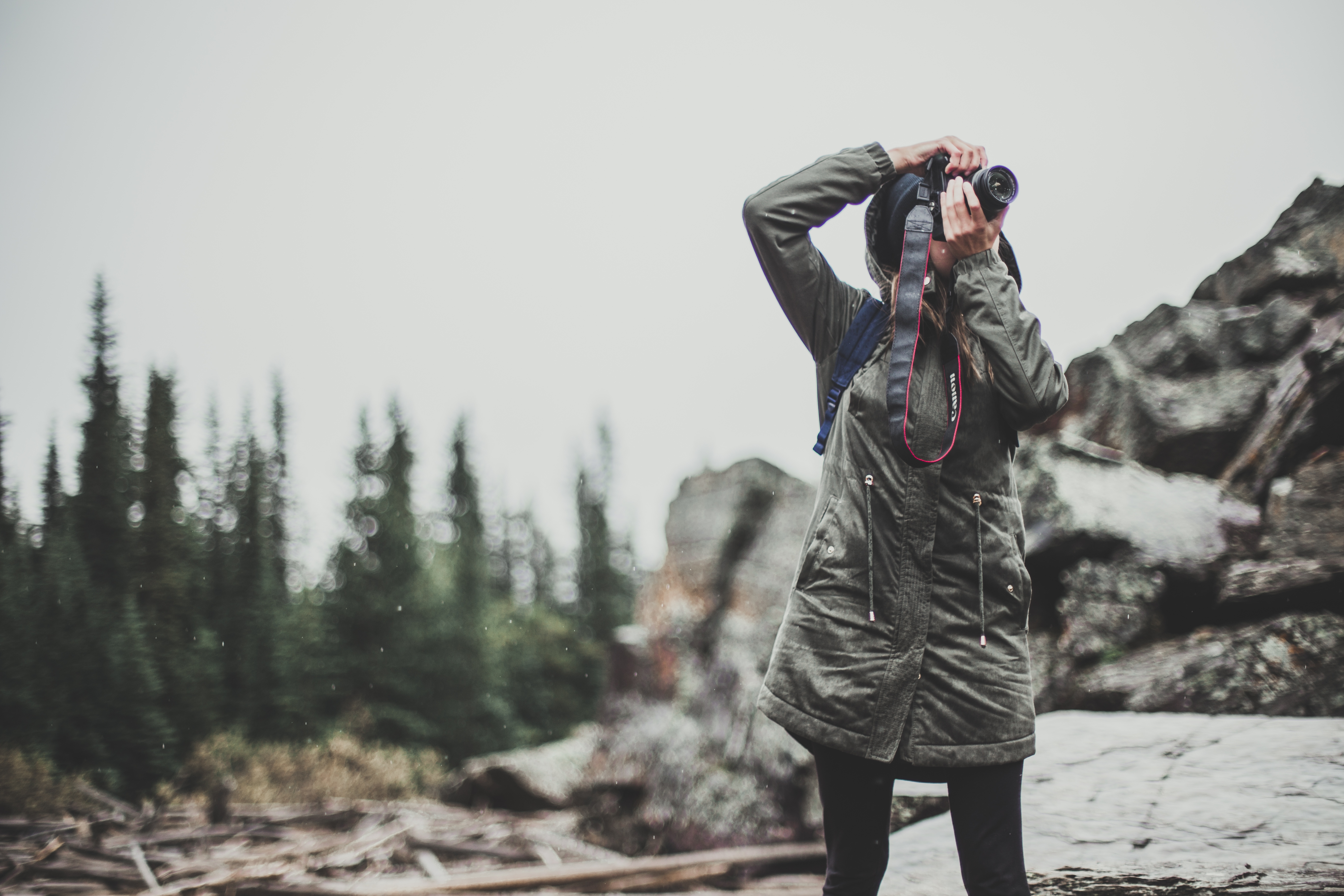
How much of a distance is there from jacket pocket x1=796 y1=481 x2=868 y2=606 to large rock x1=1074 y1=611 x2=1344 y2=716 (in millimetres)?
3207

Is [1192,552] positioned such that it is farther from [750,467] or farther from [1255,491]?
[750,467]

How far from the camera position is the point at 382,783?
11547mm

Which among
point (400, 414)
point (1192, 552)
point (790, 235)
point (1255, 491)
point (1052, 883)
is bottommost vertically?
point (1052, 883)

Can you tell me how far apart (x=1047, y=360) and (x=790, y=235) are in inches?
25.8

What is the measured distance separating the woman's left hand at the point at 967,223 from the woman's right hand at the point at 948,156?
0.42 feet

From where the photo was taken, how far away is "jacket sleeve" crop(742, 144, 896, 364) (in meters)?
1.91

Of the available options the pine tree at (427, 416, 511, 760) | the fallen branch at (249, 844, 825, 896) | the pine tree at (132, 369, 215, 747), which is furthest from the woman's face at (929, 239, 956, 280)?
the pine tree at (427, 416, 511, 760)

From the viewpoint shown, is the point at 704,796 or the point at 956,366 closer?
the point at 956,366

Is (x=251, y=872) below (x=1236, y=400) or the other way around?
below

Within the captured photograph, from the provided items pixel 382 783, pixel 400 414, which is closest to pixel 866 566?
pixel 382 783

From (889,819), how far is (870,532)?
2.18 ft

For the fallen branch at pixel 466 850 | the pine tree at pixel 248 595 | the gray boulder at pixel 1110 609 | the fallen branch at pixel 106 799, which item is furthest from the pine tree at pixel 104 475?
the gray boulder at pixel 1110 609

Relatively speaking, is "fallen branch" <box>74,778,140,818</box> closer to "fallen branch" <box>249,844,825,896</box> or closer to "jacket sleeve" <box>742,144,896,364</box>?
"fallen branch" <box>249,844,825,896</box>

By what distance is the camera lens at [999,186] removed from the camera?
1.73 meters
